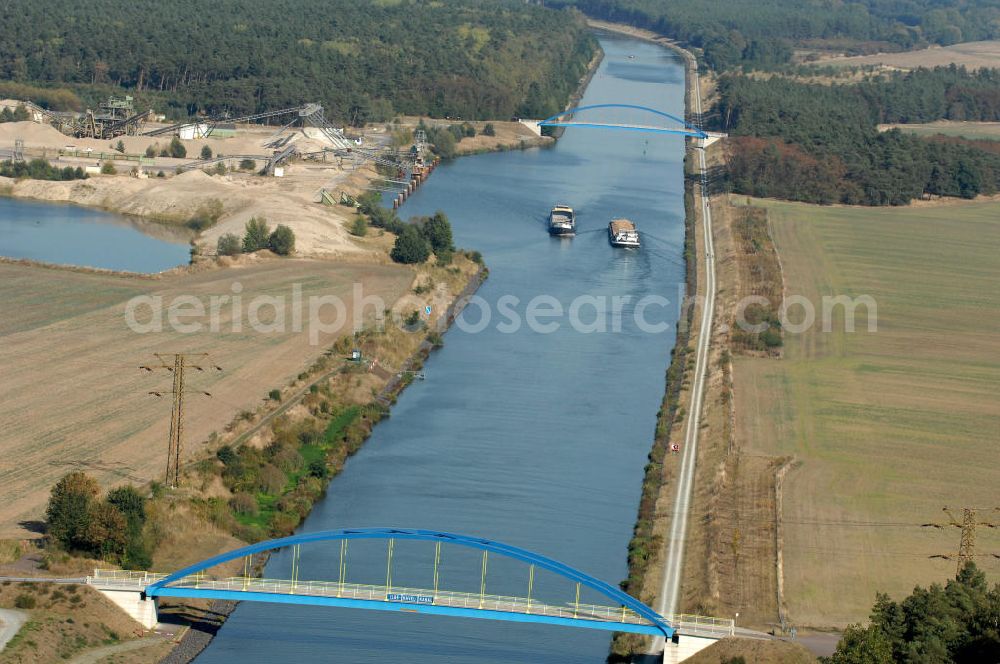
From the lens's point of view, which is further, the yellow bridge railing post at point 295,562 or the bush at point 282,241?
the bush at point 282,241

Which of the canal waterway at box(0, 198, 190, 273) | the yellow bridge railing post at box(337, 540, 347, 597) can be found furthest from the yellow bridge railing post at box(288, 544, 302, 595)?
the canal waterway at box(0, 198, 190, 273)

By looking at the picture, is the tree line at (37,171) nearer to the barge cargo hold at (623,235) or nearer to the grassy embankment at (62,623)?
the barge cargo hold at (623,235)

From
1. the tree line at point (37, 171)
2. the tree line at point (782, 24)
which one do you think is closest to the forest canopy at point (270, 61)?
the tree line at point (37, 171)

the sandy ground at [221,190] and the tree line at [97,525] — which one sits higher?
the sandy ground at [221,190]

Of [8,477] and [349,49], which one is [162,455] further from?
[349,49]

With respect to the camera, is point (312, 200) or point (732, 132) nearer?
point (312, 200)

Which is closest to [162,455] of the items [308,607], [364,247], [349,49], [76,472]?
[76,472]
